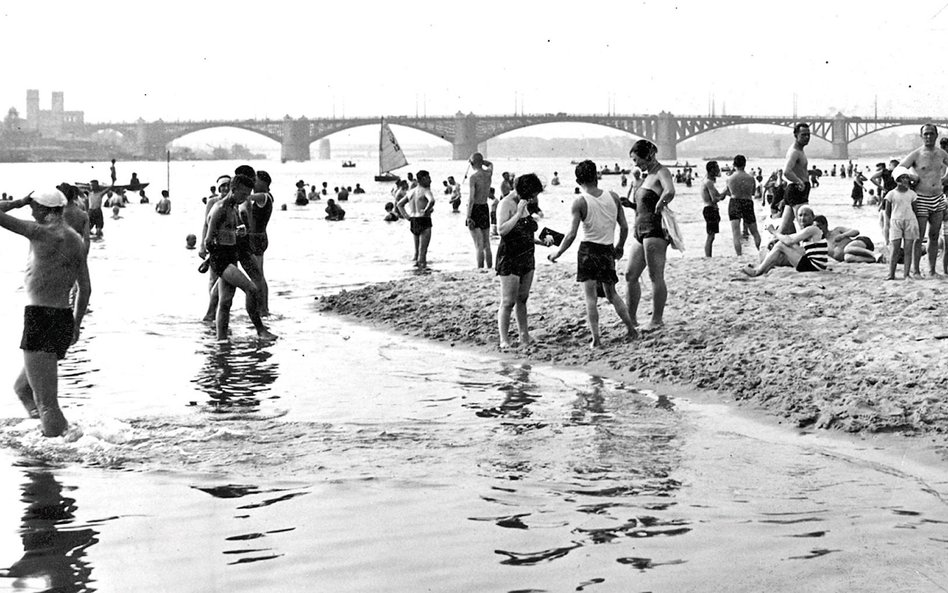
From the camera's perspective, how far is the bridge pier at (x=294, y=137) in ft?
446

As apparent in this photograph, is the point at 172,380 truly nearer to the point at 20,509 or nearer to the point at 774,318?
the point at 20,509

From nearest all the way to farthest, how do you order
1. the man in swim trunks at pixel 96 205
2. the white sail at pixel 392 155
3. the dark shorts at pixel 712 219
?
the dark shorts at pixel 712 219
the man in swim trunks at pixel 96 205
the white sail at pixel 392 155

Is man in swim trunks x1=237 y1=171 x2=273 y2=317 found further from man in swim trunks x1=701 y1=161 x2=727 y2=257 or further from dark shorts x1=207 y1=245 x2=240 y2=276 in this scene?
man in swim trunks x1=701 y1=161 x2=727 y2=257

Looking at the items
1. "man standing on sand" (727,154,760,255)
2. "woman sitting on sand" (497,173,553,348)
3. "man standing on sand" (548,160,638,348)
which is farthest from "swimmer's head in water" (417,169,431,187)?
"man standing on sand" (548,160,638,348)

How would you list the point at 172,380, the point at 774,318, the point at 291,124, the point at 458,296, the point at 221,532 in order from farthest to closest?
1. the point at 291,124
2. the point at 458,296
3. the point at 774,318
4. the point at 172,380
5. the point at 221,532

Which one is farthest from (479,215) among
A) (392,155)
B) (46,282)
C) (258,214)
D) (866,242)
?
(392,155)

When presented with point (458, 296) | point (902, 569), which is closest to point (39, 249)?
point (902, 569)

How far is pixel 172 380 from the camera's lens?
9609 mm

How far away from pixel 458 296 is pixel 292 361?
3507 mm

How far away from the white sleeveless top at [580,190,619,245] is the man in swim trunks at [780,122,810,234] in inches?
167

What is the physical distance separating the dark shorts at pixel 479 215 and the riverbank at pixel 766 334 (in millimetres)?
1200

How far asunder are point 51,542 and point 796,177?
10.2 m

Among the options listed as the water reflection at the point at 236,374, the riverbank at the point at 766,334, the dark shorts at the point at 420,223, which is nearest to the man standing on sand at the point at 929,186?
the riverbank at the point at 766,334

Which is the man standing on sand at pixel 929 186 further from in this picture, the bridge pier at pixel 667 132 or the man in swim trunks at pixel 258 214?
the bridge pier at pixel 667 132
